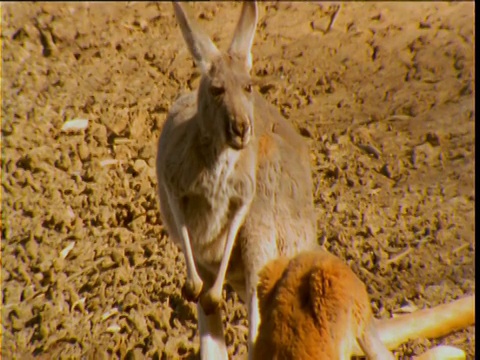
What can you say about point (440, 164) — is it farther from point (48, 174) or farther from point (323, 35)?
point (48, 174)

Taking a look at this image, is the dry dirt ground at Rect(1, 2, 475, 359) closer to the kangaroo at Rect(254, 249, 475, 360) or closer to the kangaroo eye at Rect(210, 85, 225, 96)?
the kangaroo at Rect(254, 249, 475, 360)

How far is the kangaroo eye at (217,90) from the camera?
376 centimetres

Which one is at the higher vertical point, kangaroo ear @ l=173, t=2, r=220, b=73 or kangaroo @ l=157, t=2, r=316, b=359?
kangaroo ear @ l=173, t=2, r=220, b=73

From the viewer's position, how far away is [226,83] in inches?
148

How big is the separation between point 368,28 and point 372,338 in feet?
12.9

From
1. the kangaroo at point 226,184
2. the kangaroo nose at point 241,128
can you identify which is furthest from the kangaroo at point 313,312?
the kangaroo nose at point 241,128

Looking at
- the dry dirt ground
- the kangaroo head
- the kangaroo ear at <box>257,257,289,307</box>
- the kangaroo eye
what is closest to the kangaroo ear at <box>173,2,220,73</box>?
the kangaroo head

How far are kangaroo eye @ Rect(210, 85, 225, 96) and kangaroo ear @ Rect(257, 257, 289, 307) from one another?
2.95ft

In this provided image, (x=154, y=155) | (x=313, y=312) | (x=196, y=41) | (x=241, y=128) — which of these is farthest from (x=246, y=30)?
(x=154, y=155)

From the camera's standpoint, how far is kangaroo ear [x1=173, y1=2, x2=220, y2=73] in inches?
153

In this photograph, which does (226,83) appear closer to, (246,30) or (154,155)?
(246,30)

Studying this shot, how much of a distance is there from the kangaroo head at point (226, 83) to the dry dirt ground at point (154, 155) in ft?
4.33

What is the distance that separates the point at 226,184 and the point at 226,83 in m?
0.57

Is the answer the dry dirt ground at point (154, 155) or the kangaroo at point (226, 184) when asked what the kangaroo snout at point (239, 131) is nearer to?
the kangaroo at point (226, 184)
